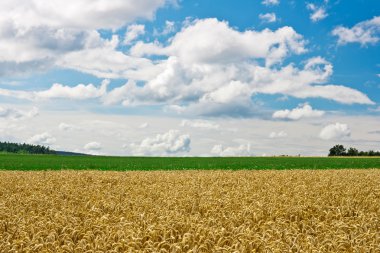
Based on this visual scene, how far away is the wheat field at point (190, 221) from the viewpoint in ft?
25.3

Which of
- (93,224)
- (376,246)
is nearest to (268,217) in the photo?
(376,246)

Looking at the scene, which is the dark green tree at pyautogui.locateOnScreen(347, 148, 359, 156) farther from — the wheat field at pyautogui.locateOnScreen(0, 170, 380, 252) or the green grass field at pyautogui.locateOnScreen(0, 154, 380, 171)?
the wheat field at pyautogui.locateOnScreen(0, 170, 380, 252)

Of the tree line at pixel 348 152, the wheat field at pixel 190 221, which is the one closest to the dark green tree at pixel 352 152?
the tree line at pixel 348 152

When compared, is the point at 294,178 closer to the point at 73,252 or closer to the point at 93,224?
the point at 93,224

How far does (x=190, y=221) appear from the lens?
944 centimetres

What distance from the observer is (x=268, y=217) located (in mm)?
11164

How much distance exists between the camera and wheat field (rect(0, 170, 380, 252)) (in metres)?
7.71

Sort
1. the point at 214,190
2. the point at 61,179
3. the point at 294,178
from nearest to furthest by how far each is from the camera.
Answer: the point at 214,190 < the point at 61,179 < the point at 294,178

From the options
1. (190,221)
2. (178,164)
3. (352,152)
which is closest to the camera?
(190,221)

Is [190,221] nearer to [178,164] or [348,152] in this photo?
[178,164]

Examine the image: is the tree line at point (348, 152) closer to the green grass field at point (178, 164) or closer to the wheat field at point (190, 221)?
the green grass field at point (178, 164)

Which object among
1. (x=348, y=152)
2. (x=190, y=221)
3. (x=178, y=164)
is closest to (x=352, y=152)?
(x=348, y=152)

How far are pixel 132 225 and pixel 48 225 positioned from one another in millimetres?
A: 1910

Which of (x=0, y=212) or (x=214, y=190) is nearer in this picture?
(x=0, y=212)
